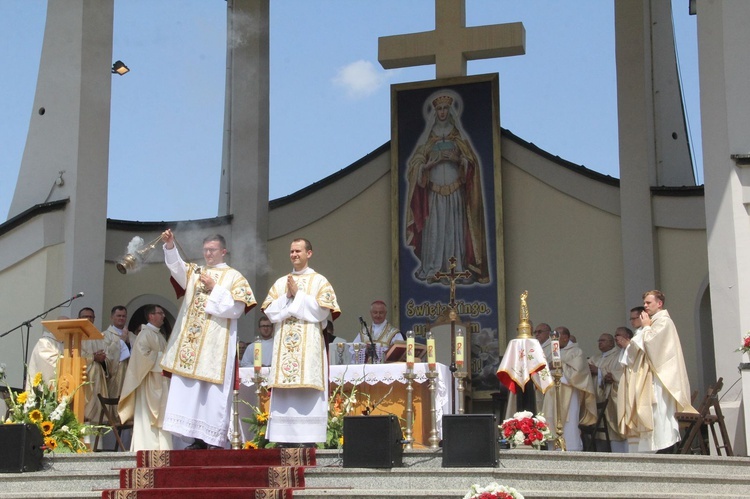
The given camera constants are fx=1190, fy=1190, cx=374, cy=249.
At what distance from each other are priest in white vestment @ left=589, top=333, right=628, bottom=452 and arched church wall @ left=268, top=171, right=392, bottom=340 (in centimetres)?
376

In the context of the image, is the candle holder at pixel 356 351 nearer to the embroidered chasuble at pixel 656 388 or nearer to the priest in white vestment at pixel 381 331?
the priest in white vestment at pixel 381 331

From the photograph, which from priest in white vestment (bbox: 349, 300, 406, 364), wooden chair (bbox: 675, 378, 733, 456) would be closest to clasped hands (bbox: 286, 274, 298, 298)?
priest in white vestment (bbox: 349, 300, 406, 364)

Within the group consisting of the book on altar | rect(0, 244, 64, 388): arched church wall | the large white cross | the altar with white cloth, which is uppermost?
the large white cross

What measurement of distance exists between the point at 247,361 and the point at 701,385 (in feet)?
17.8

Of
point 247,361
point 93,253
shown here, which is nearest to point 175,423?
point 247,361

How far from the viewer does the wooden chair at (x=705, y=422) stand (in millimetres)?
10094

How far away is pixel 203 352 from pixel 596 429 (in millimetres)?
5102

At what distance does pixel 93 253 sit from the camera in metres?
13.8

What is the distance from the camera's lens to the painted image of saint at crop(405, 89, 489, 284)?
16.1 m

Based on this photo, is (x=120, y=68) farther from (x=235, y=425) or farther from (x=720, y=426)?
(x=720, y=426)

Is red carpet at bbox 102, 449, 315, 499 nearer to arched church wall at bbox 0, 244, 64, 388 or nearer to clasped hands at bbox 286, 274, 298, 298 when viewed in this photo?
clasped hands at bbox 286, 274, 298, 298

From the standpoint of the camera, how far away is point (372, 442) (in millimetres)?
8711

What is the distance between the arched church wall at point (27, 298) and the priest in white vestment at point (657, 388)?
6.36 meters

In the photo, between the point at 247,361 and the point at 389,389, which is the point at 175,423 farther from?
the point at 247,361
